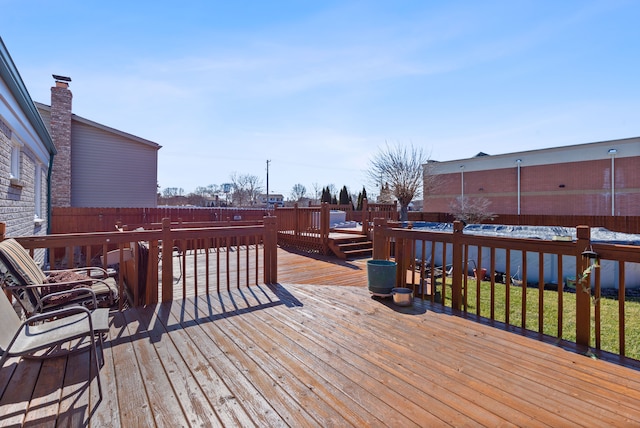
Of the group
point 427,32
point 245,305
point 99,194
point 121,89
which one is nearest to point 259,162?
point 99,194

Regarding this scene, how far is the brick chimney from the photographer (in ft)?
34.0

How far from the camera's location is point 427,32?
19.9 feet

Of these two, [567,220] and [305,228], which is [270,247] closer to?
[305,228]

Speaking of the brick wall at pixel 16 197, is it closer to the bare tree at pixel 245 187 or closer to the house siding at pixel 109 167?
the house siding at pixel 109 167

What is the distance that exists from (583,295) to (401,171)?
13835mm

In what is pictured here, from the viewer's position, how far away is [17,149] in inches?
195

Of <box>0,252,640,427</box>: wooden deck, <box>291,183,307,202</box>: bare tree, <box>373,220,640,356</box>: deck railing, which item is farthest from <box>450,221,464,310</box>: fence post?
<box>291,183,307,202</box>: bare tree

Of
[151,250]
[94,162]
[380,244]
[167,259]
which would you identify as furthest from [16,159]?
[94,162]

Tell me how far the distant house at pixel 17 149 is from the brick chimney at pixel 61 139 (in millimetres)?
3966

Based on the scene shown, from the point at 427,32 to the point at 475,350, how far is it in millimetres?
6005

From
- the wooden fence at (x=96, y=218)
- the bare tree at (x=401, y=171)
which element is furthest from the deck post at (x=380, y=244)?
the bare tree at (x=401, y=171)

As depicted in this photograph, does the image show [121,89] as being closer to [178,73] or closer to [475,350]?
[178,73]

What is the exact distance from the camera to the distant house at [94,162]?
34.2ft

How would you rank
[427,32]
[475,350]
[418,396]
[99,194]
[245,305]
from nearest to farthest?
[418,396], [475,350], [245,305], [427,32], [99,194]
